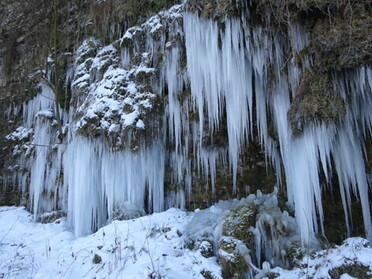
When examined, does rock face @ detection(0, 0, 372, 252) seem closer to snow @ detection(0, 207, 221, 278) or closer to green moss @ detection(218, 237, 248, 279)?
green moss @ detection(218, 237, 248, 279)

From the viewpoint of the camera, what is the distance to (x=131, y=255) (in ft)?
15.1

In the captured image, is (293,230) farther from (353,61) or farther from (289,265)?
(353,61)

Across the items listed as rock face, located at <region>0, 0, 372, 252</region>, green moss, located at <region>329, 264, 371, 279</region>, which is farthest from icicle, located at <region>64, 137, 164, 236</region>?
green moss, located at <region>329, 264, 371, 279</region>

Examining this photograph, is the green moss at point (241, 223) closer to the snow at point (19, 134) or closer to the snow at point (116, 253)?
the snow at point (116, 253)

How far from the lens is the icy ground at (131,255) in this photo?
12.1ft

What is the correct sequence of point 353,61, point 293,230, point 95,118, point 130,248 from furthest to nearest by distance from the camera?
point 95,118
point 130,248
point 293,230
point 353,61

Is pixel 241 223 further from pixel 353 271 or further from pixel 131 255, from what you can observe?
pixel 131 255

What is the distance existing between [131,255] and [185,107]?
121 inches

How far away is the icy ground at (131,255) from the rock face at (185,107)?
466 mm

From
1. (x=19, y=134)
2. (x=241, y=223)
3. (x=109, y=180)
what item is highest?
(x=19, y=134)

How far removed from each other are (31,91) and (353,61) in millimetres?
8462

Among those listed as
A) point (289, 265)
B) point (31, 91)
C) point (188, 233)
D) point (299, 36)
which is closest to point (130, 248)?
point (188, 233)

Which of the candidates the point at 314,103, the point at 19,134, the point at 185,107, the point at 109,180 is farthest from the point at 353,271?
the point at 19,134

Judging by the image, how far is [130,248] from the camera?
15.6 ft
